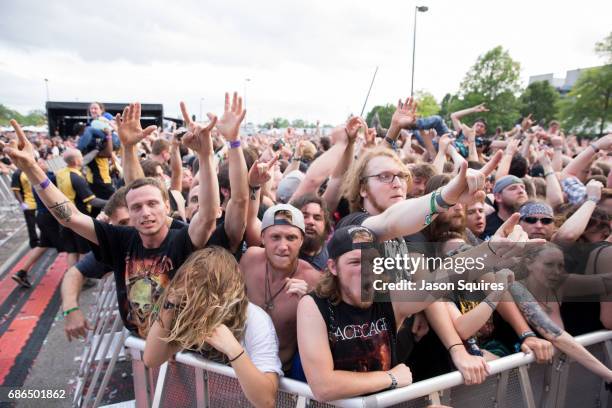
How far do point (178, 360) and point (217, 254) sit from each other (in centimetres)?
57

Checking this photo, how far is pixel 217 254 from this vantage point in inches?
82.7

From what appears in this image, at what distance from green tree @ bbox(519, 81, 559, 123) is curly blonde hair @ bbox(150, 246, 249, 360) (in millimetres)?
60105

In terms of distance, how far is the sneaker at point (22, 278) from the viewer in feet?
18.0

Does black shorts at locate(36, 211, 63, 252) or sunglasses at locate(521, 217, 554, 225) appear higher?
sunglasses at locate(521, 217, 554, 225)

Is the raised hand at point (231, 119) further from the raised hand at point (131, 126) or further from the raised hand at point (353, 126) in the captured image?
the raised hand at point (353, 126)

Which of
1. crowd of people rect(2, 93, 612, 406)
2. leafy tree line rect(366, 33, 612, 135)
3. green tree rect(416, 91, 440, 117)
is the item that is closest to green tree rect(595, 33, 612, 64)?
leafy tree line rect(366, 33, 612, 135)

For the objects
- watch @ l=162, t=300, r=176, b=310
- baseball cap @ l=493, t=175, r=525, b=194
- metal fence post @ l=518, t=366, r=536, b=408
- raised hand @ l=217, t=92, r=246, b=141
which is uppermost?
raised hand @ l=217, t=92, r=246, b=141

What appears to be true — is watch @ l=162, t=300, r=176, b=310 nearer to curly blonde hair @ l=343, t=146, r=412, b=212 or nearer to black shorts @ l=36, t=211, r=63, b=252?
curly blonde hair @ l=343, t=146, r=412, b=212

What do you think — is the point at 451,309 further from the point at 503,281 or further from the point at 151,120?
the point at 151,120

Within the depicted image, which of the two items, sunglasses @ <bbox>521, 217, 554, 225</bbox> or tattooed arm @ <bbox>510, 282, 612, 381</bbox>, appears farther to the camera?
sunglasses @ <bbox>521, 217, 554, 225</bbox>

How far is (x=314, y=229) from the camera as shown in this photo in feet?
9.64

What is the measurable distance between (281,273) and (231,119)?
3.66ft

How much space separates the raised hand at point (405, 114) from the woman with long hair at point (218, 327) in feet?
7.37

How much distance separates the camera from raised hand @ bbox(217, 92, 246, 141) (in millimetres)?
2668
